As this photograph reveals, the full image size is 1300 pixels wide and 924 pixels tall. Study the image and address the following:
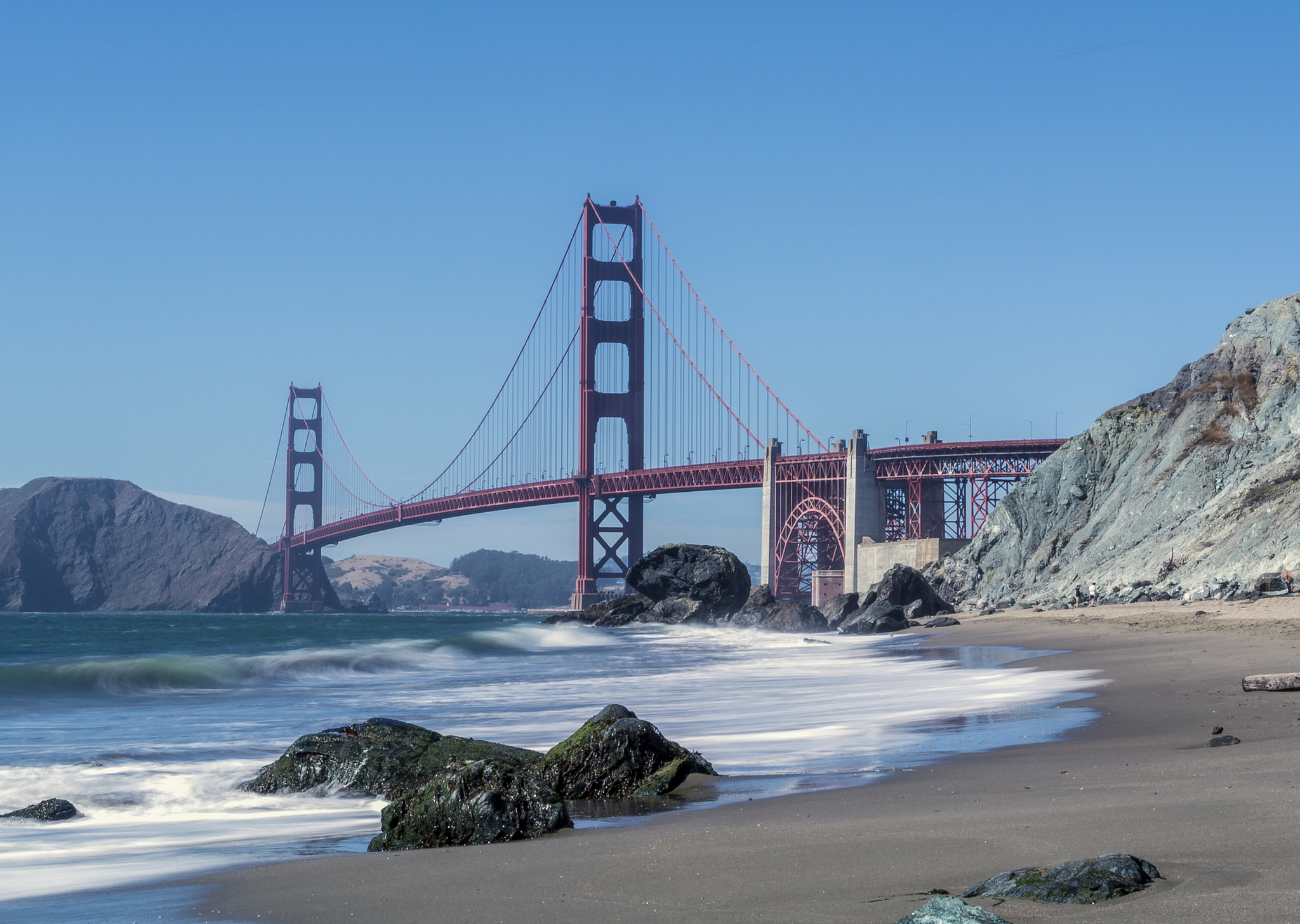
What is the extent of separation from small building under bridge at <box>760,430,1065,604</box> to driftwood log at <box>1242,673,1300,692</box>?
40.6 metres

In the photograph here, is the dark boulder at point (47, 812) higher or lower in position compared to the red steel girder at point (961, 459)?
lower

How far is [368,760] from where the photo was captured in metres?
7.68

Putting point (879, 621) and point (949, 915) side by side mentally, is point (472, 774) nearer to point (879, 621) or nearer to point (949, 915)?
point (949, 915)

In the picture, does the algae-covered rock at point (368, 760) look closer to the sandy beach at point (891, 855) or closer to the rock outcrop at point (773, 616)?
the sandy beach at point (891, 855)

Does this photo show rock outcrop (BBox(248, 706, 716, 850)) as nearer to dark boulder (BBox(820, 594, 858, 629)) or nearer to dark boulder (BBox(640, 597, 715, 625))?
dark boulder (BBox(820, 594, 858, 629))

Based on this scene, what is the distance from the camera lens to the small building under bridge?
53188 mm

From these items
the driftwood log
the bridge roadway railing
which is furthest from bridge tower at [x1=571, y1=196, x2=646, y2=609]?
the driftwood log

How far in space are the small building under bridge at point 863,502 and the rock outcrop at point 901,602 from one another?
14.4m

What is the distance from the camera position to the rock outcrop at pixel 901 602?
107 feet

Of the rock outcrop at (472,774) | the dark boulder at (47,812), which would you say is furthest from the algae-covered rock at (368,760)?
the dark boulder at (47,812)

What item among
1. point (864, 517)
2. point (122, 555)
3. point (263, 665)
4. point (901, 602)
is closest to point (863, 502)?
point (864, 517)

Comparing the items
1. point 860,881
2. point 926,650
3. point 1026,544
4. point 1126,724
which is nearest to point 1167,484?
point 1026,544

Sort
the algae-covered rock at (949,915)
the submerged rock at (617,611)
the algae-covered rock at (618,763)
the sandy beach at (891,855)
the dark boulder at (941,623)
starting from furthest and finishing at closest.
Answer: the submerged rock at (617,611) → the dark boulder at (941,623) → the algae-covered rock at (618,763) → the sandy beach at (891,855) → the algae-covered rock at (949,915)

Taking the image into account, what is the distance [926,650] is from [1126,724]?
43.5 ft
